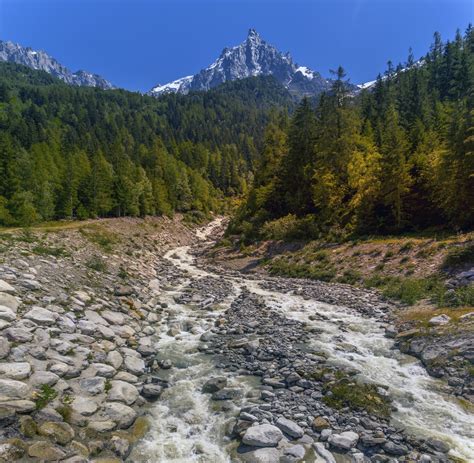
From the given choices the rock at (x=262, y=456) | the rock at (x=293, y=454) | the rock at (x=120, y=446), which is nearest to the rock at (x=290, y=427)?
the rock at (x=293, y=454)

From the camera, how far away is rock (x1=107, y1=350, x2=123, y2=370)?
41.3 ft

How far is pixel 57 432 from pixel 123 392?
8.79 feet

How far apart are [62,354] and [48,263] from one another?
10130 millimetres

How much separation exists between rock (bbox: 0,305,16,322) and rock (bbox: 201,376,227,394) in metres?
7.59

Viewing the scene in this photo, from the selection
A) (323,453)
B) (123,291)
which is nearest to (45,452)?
(323,453)

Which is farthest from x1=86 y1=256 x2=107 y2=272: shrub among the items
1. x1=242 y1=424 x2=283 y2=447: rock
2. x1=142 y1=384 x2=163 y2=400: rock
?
x1=242 y1=424 x2=283 y2=447: rock

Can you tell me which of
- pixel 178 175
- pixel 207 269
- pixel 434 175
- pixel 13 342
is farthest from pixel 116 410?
pixel 178 175

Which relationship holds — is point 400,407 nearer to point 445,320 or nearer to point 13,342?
point 445,320

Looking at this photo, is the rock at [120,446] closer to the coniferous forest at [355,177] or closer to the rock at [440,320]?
the rock at [440,320]

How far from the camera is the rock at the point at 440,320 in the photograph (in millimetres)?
15711

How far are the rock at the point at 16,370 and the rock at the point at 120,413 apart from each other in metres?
2.57

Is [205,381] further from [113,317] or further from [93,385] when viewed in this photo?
[113,317]

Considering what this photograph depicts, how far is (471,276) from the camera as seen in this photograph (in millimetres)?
20047

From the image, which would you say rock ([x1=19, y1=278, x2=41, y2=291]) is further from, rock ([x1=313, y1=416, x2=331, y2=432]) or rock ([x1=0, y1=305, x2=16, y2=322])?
rock ([x1=313, y1=416, x2=331, y2=432])
